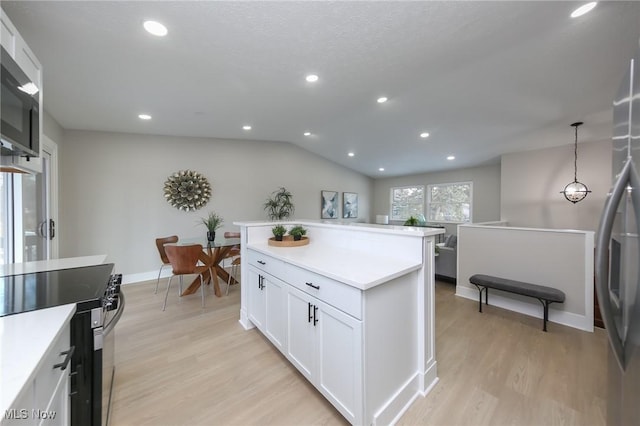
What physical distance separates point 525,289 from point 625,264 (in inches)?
92.7

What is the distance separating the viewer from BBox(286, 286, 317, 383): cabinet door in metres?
1.70

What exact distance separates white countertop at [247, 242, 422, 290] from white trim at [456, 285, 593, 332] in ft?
7.60

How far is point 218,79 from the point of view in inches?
96.5

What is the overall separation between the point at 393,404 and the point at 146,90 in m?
3.52

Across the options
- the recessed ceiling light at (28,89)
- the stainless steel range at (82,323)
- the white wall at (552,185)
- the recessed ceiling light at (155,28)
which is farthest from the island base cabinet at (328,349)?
the white wall at (552,185)

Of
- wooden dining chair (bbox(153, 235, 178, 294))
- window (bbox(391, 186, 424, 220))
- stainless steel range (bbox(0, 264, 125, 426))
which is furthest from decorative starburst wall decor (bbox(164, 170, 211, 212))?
window (bbox(391, 186, 424, 220))

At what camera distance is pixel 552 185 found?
15.1ft

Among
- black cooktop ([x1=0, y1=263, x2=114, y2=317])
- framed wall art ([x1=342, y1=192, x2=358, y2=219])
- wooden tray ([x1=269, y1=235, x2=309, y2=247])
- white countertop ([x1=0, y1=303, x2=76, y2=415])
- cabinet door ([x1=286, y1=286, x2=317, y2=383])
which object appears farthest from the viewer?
framed wall art ([x1=342, y1=192, x2=358, y2=219])

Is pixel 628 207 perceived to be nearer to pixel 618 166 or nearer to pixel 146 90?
pixel 618 166

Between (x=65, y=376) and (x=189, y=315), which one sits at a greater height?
(x=65, y=376)

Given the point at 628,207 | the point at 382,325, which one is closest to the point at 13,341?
the point at 382,325

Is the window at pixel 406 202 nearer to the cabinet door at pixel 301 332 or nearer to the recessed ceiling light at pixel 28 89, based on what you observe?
the cabinet door at pixel 301 332

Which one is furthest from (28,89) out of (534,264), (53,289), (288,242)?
(534,264)

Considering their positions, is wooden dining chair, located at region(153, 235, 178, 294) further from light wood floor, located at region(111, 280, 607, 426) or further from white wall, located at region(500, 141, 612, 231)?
white wall, located at region(500, 141, 612, 231)
